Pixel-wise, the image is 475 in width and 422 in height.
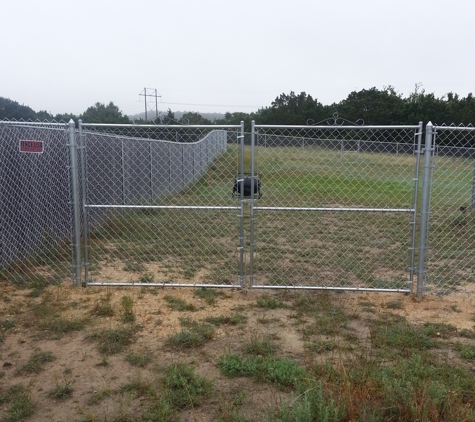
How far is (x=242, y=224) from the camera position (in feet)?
16.4

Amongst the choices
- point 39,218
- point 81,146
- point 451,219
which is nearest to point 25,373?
point 81,146

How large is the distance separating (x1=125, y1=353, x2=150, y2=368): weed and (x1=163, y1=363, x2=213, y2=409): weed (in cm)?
25

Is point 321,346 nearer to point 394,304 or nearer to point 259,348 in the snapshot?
point 259,348

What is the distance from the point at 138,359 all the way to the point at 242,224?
74.8 inches

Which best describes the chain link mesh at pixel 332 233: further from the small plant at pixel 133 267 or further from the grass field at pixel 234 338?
the small plant at pixel 133 267

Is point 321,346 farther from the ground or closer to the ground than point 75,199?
closer to the ground

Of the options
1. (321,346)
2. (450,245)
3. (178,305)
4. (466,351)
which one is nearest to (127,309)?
(178,305)

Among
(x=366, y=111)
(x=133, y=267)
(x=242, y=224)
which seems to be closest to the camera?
(x=242, y=224)

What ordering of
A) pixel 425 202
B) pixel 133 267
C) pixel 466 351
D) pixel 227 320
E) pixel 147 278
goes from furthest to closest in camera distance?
pixel 133 267 → pixel 147 278 → pixel 425 202 → pixel 227 320 → pixel 466 351

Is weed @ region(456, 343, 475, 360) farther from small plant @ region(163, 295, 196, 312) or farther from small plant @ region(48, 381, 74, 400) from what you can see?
small plant @ region(48, 381, 74, 400)

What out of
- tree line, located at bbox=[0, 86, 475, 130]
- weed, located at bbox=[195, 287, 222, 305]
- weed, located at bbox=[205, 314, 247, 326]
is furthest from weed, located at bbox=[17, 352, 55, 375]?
tree line, located at bbox=[0, 86, 475, 130]

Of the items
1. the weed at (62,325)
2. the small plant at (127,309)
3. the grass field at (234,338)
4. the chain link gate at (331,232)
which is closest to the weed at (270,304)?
the grass field at (234,338)

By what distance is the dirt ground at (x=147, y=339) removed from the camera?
10.1 ft

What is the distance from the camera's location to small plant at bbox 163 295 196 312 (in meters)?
4.76
